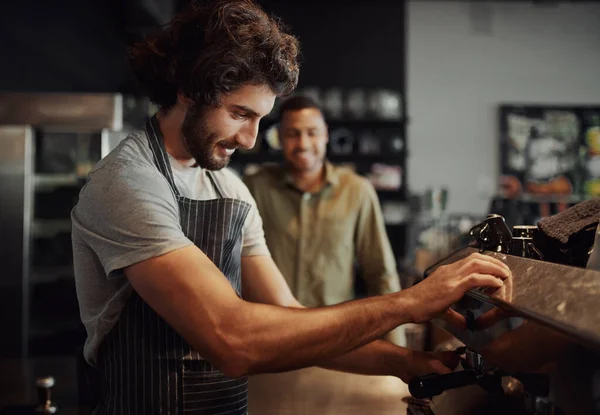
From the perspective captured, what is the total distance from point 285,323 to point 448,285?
258 millimetres

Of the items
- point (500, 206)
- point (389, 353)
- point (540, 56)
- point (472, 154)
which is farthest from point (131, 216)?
point (540, 56)

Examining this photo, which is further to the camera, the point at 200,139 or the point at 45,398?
the point at 45,398

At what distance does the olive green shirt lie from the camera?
3.16m

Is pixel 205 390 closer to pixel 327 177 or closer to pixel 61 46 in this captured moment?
pixel 327 177

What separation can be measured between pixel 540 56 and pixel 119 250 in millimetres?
6785

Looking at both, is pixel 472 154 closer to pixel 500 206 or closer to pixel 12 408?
pixel 500 206

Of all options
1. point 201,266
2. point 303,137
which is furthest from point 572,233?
point 303,137

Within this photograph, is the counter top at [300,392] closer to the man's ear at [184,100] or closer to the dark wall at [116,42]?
the man's ear at [184,100]

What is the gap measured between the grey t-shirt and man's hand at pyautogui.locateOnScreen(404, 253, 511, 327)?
40 centimetres

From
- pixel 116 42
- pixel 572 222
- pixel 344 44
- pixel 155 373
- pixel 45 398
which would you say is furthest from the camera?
pixel 344 44

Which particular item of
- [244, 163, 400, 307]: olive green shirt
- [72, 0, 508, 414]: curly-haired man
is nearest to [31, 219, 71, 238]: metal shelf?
[244, 163, 400, 307]: olive green shirt

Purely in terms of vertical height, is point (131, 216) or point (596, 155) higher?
point (596, 155)

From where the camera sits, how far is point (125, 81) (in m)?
6.13

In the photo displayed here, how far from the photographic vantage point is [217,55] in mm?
1393
